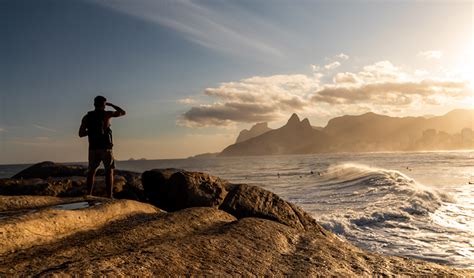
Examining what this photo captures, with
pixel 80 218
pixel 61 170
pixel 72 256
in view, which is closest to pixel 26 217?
pixel 80 218

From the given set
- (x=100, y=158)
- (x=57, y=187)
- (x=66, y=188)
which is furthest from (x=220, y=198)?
(x=57, y=187)

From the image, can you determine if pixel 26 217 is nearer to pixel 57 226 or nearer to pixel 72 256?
pixel 57 226

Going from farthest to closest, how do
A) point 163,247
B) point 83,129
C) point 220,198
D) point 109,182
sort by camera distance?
point 109,182, point 83,129, point 220,198, point 163,247

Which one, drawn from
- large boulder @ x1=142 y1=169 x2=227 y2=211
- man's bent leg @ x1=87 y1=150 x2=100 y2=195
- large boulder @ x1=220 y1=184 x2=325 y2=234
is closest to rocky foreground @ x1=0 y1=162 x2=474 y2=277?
large boulder @ x1=220 y1=184 x2=325 y2=234

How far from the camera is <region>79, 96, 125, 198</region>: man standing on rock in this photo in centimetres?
912

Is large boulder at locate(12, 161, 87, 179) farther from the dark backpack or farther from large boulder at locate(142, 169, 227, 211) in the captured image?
large boulder at locate(142, 169, 227, 211)

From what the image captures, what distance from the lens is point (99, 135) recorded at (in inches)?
364

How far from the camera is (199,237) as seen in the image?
434 centimetres

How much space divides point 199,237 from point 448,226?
42.8ft

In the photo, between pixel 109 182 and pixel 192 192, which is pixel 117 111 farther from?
pixel 192 192

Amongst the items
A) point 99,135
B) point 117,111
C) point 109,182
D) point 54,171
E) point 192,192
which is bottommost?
point 192,192

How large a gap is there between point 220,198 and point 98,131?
3.78 meters

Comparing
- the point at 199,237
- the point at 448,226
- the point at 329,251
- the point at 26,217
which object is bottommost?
the point at 448,226

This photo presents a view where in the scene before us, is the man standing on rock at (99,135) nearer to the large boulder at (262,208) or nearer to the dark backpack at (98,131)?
the dark backpack at (98,131)
